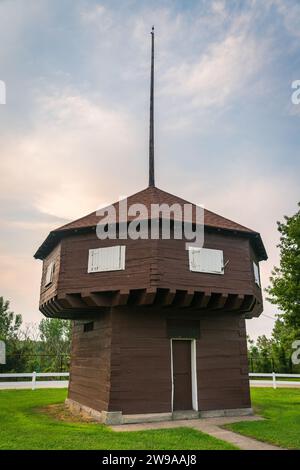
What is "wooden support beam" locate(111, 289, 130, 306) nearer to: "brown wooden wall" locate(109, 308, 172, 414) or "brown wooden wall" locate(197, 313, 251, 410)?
"brown wooden wall" locate(109, 308, 172, 414)

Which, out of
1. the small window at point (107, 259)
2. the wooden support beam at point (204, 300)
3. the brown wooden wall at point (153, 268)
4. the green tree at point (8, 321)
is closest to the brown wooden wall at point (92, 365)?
the brown wooden wall at point (153, 268)

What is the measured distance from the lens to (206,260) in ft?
44.4

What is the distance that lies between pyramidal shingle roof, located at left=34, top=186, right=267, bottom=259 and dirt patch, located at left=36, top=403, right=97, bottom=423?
6.61m

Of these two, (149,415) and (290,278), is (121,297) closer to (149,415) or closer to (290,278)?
(149,415)

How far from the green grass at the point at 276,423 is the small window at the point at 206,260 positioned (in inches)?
201

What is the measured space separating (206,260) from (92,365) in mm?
6104

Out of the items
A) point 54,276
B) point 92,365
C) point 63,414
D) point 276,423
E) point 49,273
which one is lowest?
point 63,414

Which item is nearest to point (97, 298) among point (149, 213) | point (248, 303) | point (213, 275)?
point (149, 213)

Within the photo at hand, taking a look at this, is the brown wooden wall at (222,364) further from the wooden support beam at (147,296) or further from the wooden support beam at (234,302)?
the wooden support beam at (147,296)

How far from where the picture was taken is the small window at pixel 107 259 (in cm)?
1312

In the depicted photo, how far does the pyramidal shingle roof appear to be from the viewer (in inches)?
556

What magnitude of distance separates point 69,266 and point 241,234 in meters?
6.85
